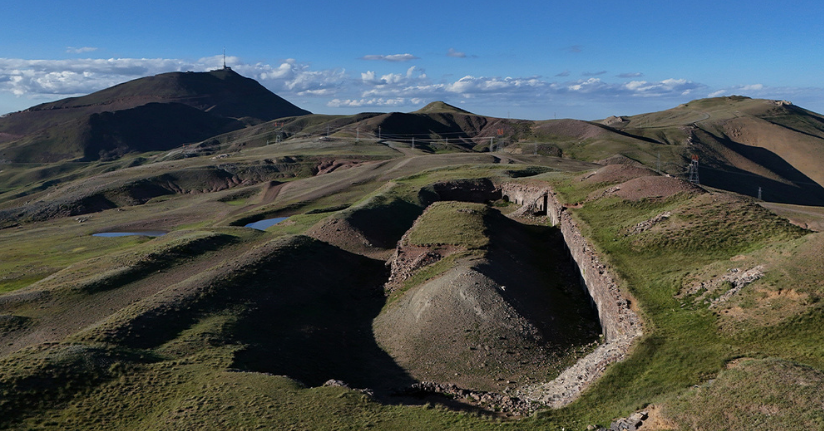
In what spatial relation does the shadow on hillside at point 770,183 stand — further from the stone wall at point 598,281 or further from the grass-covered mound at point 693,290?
the grass-covered mound at point 693,290

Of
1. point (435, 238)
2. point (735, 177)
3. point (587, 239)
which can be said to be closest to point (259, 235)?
point (435, 238)

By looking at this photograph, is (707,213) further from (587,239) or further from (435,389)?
(435,389)

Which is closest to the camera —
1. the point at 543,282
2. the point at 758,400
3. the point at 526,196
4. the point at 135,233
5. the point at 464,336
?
the point at 758,400

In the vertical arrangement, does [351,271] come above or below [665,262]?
below

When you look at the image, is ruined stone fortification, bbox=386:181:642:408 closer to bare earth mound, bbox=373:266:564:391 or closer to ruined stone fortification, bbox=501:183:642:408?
ruined stone fortification, bbox=501:183:642:408

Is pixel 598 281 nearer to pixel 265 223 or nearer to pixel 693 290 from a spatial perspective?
pixel 693 290

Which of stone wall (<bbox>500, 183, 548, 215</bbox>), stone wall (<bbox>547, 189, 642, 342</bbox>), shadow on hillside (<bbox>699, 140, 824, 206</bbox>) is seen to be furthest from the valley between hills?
shadow on hillside (<bbox>699, 140, 824, 206</bbox>)

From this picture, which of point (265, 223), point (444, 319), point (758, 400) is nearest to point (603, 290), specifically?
point (444, 319)

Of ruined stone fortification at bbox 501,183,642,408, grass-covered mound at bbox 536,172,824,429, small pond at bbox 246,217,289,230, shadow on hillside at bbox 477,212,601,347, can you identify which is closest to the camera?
grass-covered mound at bbox 536,172,824,429

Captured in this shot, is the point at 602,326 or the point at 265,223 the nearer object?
the point at 602,326

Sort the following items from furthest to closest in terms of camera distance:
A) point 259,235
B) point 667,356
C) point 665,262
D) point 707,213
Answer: point 259,235, point 707,213, point 665,262, point 667,356

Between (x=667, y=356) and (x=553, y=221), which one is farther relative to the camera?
(x=553, y=221)
